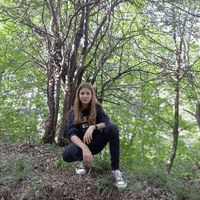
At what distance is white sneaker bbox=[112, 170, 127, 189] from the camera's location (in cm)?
304

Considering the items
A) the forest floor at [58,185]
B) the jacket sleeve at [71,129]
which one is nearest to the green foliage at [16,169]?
the forest floor at [58,185]

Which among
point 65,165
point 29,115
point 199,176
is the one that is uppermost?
point 29,115

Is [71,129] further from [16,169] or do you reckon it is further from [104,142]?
[16,169]

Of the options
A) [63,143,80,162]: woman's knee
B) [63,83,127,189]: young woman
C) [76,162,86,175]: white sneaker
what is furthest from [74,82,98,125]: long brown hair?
[76,162,86,175]: white sneaker

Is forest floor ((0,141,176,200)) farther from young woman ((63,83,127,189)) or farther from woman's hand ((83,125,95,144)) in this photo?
woman's hand ((83,125,95,144))

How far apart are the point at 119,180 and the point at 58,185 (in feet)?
2.53

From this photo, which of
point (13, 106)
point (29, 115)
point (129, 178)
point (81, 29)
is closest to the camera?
point (129, 178)

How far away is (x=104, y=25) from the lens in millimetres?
5051

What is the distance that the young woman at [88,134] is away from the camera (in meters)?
3.13

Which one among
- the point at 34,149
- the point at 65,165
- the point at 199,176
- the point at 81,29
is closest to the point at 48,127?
the point at 34,149

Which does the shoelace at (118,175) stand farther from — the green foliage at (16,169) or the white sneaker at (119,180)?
the green foliage at (16,169)

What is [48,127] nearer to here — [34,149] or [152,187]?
[34,149]

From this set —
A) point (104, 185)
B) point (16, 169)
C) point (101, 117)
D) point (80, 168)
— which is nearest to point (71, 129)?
point (101, 117)

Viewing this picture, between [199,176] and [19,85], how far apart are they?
5.25 metres
